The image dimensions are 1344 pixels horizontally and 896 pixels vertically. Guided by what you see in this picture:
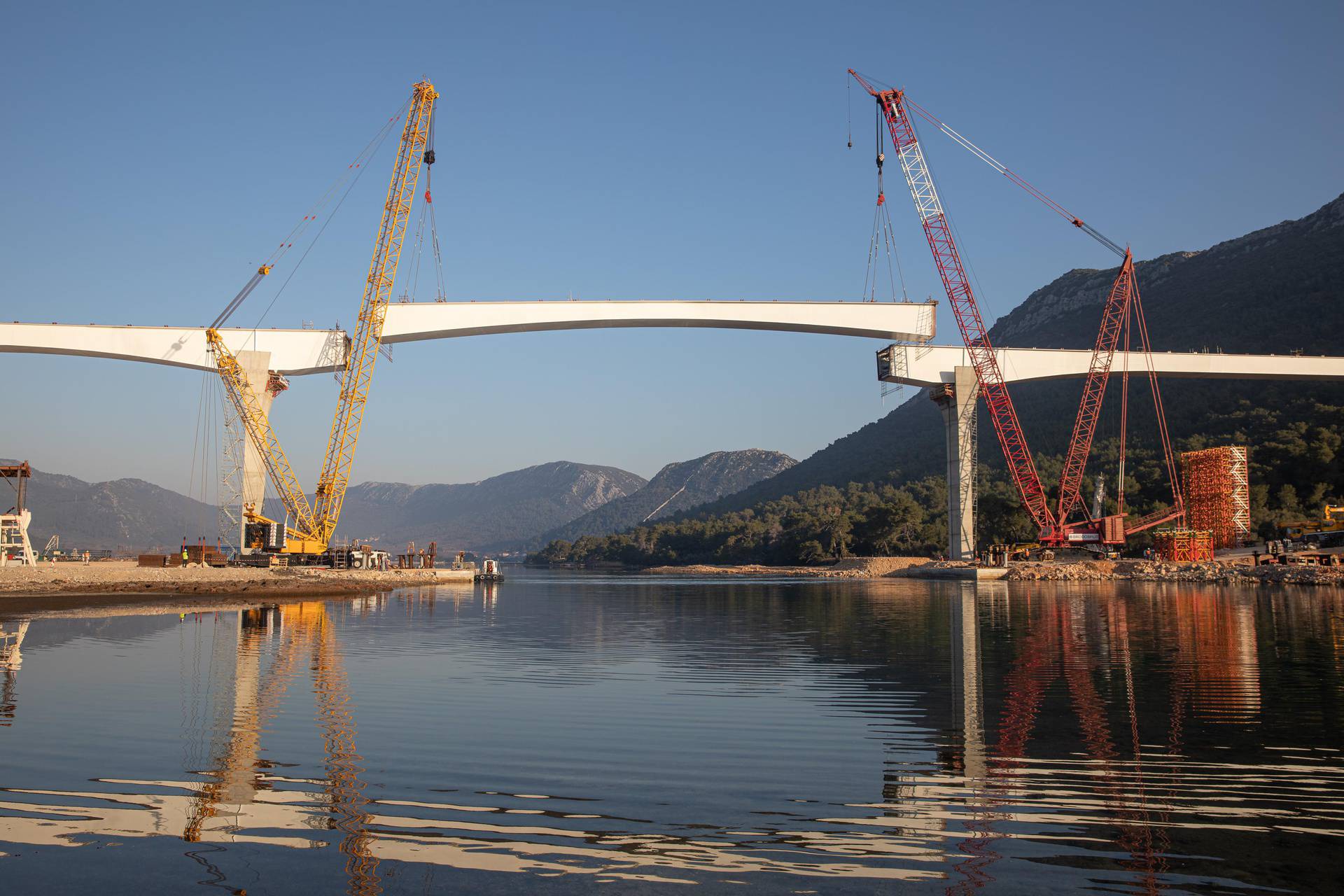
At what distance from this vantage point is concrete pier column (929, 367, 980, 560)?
163ft

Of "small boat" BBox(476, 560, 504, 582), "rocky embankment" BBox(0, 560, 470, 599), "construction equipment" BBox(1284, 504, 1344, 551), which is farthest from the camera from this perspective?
"small boat" BBox(476, 560, 504, 582)

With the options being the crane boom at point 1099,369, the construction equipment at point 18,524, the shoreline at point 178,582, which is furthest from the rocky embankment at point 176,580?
the crane boom at point 1099,369

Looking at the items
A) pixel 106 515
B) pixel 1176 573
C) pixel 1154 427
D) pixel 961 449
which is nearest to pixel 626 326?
pixel 961 449

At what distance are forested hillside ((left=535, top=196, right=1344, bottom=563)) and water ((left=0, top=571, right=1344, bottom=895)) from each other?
56381mm

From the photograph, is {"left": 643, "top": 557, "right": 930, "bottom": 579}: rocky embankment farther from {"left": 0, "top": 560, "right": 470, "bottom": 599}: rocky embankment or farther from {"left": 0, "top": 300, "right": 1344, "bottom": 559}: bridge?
{"left": 0, "top": 560, "right": 470, "bottom": 599}: rocky embankment

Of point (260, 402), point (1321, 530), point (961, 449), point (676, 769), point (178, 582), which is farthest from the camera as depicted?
point (1321, 530)

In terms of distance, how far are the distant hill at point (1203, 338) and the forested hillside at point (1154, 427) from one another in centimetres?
18

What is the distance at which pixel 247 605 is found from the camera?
2933cm

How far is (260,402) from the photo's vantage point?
135 feet

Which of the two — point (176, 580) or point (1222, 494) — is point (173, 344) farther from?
point (1222, 494)

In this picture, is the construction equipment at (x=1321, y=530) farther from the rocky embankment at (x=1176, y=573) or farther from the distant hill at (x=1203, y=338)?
the distant hill at (x=1203, y=338)

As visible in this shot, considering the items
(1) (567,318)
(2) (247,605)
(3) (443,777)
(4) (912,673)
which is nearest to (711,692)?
(4) (912,673)

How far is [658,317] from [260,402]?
1770 centimetres

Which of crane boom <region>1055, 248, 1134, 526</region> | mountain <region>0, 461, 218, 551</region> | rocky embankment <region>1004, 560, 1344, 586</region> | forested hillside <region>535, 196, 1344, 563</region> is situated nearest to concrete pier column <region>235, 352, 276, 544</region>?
rocky embankment <region>1004, 560, 1344, 586</region>
